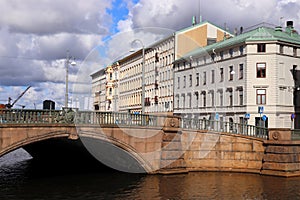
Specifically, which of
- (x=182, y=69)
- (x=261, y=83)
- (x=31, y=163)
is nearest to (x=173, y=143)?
(x=31, y=163)

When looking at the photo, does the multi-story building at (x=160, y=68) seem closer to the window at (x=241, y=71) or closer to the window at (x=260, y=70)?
the window at (x=241, y=71)

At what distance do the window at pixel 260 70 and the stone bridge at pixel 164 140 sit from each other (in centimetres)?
1716

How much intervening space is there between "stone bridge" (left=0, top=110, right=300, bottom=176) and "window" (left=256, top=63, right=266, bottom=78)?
17163 millimetres

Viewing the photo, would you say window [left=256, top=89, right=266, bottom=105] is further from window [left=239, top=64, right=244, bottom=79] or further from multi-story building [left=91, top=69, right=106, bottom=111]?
multi-story building [left=91, top=69, right=106, bottom=111]

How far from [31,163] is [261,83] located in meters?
29.8

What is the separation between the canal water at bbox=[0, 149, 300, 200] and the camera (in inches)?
1037

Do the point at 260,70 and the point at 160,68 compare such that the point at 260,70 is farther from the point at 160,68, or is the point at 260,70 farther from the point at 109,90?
the point at 109,90

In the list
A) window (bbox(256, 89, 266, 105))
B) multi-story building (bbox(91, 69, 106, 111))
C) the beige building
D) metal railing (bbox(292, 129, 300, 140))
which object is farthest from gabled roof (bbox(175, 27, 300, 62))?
multi-story building (bbox(91, 69, 106, 111))

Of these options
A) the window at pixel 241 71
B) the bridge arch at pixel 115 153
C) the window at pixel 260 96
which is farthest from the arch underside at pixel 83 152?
the window at pixel 241 71

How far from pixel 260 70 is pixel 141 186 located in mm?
29323

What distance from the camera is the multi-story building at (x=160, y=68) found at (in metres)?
69.5

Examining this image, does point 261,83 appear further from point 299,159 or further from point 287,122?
point 299,159

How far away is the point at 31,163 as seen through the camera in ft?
147

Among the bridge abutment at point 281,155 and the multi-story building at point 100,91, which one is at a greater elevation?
the multi-story building at point 100,91
